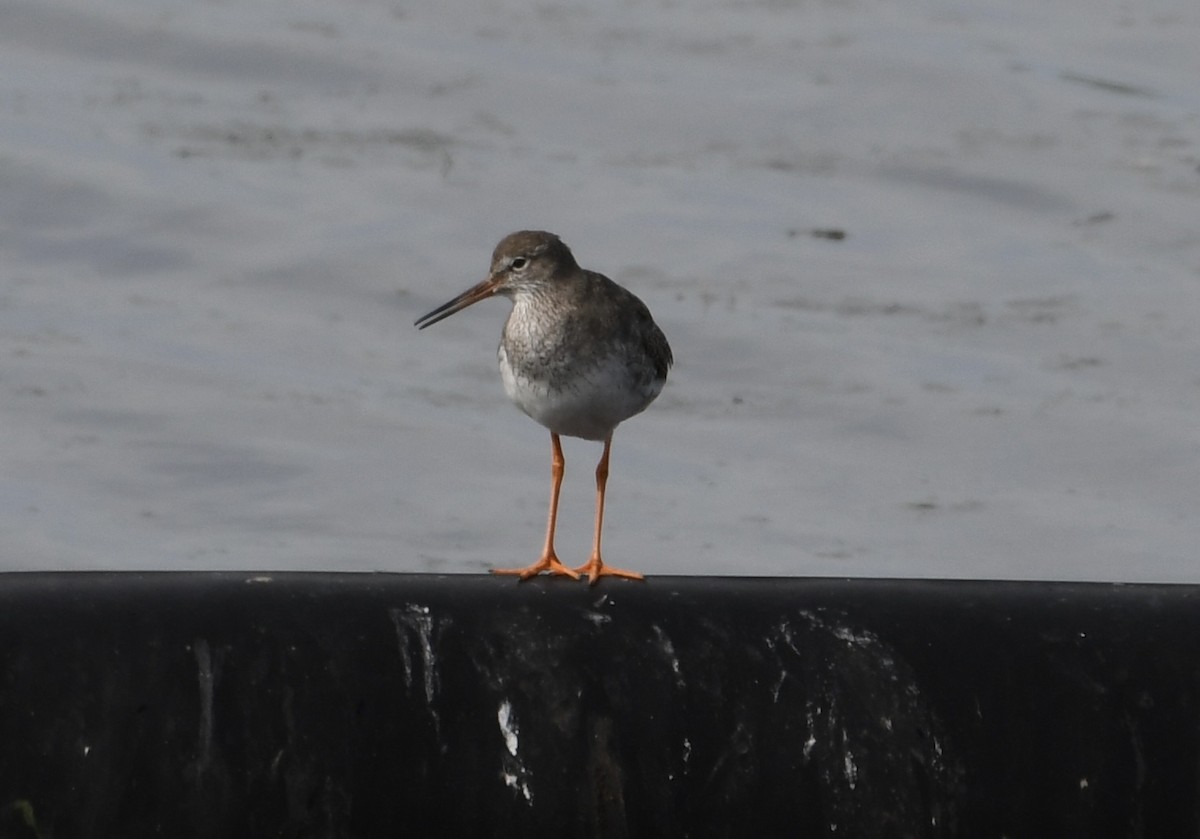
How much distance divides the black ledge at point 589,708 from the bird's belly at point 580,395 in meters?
1.11

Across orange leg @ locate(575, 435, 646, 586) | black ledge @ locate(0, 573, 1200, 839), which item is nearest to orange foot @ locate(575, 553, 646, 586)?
orange leg @ locate(575, 435, 646, 586)

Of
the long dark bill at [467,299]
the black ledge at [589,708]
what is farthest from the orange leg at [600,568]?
the long dark bill at [467,299]

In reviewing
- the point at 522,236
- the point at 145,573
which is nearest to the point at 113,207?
the point at 522,236

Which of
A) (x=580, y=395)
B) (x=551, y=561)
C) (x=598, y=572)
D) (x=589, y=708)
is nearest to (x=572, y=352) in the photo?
(x=580, y=395)

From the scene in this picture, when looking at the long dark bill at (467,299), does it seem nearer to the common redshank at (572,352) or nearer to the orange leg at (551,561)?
the common redshank at (572,352)

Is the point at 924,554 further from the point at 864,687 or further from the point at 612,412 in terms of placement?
the point at 864,687

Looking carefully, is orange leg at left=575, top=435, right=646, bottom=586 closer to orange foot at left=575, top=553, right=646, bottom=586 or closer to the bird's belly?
orange foot at left=575, top=553, right=646, bottom=586

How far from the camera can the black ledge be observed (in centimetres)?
579

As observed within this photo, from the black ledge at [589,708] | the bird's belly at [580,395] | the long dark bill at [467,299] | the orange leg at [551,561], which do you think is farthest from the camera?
the long dark bill at [467,299]

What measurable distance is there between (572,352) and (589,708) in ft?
5.52

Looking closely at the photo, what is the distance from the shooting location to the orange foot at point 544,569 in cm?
664

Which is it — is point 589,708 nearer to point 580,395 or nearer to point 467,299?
point 580,395

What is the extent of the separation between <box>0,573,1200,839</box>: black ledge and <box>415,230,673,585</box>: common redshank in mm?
826

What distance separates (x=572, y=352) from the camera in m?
7.32
